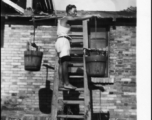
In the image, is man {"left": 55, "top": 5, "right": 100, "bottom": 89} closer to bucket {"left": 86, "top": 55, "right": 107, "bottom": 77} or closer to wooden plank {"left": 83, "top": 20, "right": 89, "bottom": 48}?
wooden plank {"left": 83, "top": 20, "right": 89, "bottom": 48}

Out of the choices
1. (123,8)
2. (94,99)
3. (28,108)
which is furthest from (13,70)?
(123,8)

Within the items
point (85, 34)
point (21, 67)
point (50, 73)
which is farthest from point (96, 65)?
point (21, 67)

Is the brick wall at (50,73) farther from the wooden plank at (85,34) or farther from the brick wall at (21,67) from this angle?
the wooden plank at (85,34)

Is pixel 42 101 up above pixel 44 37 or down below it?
below

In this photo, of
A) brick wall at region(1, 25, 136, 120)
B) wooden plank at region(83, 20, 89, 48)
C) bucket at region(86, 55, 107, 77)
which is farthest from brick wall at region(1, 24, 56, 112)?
bucket at region(86, 55, 107, 77)

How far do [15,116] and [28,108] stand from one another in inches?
14.2

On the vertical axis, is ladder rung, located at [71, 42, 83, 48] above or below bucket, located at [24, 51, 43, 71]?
above

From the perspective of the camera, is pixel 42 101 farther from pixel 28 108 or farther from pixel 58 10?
pixel 58 10

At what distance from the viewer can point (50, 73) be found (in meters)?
5.50

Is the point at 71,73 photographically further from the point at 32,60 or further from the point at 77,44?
the point at 32,60

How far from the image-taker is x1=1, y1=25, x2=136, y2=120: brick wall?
5.39 m

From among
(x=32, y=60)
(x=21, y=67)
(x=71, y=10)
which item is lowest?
(x=21, y=67)

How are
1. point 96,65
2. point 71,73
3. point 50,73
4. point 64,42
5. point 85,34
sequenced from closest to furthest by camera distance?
point 96,65, point 64,42, point 85,34, point 71,73, point 50,73

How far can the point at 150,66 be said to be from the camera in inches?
128
